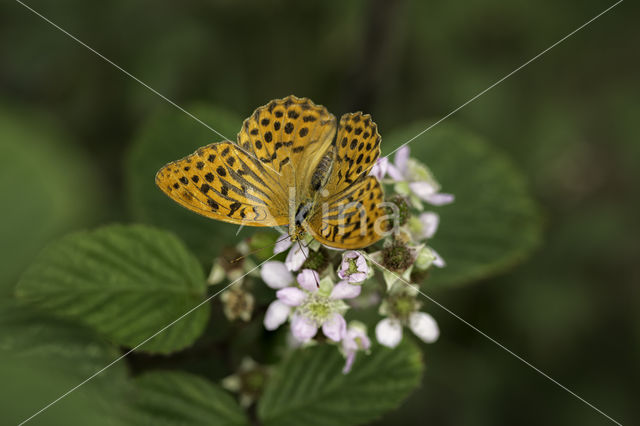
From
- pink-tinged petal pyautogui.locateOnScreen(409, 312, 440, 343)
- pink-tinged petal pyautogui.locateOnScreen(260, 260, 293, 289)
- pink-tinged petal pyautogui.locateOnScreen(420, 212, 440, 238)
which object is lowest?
pink-tinged petal pyautogui.locateOnScreen(409, 312, 440, 343)

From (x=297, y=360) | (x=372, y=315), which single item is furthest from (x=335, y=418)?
(x=372, y=315)

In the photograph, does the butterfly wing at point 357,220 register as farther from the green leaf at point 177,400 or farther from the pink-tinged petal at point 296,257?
the green leaf at point 177,400

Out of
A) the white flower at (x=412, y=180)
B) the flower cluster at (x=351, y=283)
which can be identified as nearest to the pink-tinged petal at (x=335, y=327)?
the flower cluster at (x=351, y=283)

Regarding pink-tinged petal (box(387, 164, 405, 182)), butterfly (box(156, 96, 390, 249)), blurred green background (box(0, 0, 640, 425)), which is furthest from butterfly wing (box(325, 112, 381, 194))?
blurred green background (box(0, 0, 640, 425))

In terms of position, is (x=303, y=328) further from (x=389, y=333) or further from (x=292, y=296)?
(x=389, y=333)

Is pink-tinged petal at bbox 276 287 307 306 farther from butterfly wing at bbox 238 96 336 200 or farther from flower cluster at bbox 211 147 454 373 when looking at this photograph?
butterfly wing at bbox 238 96 336 200

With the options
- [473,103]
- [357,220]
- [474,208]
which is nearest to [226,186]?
[357,220]

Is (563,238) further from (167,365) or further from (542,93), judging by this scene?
(167,365)
